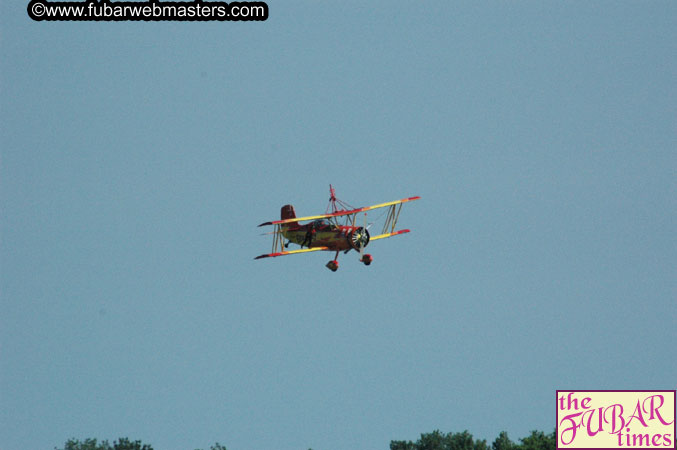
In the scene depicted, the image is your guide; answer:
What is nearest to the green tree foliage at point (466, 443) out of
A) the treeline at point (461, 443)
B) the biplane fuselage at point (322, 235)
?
the treeline at point (461, 443)

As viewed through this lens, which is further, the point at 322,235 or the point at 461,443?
the point at 461,443

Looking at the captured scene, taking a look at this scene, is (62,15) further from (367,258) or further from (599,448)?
(599,448)

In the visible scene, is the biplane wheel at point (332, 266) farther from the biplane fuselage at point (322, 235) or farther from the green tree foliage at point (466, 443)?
the green tree foliage at point (466, 443)

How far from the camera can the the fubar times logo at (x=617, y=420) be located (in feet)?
336

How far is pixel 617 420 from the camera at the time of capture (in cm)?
10338

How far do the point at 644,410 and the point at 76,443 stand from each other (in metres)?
108

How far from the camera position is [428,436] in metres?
165

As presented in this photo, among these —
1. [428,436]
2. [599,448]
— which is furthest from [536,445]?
[599,448]

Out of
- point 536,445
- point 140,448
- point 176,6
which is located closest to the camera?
point 176,6

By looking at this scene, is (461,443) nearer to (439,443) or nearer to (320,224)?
(439,443)

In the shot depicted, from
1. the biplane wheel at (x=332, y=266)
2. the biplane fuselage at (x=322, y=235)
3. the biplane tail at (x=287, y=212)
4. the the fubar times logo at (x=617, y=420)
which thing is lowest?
the the fubar times logo at (x=617, y=420)

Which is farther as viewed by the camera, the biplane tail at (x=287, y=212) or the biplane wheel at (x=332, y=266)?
the biplane tail at (x=287, y=212)

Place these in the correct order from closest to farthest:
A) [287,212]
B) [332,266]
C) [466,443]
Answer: [332,266], [287,212], [466,443]

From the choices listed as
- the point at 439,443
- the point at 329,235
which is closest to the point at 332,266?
the point at 329,235
